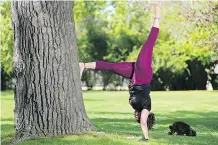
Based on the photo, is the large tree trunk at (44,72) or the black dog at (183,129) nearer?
the large tree trunk at (44,72)

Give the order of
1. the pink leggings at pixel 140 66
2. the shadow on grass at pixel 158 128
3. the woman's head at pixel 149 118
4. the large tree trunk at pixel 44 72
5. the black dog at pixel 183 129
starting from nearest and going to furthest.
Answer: the pink leggings at pixel 140 66 → the large tree trunk at pixel 44 72 → the woman's head at pixel 149 118 → the shadow on grass at pixel 158 128 → the black dog at pixel 183 129

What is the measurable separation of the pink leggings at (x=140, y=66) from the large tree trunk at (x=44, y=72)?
0.80 m

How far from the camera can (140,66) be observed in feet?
27.5

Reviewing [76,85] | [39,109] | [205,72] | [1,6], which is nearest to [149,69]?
[76,85]

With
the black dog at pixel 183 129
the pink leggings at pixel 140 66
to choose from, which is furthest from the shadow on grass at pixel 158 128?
the pink leggings at pixel 140 66

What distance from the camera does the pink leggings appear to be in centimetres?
837

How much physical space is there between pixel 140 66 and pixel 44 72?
164 cm

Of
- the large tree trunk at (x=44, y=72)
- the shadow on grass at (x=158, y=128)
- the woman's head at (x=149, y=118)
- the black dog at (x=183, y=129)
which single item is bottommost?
the shadow on grass at (x=158, y=128)

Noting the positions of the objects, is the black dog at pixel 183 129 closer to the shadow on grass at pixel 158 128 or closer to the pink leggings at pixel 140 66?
the shadow on grass at pixel 158 128

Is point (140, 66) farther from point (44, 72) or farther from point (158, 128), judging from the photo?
point (158, 128)

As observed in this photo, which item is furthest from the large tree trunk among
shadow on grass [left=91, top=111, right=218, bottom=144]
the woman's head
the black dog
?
the black dog

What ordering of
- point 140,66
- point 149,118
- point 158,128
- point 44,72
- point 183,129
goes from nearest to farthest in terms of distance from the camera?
point 140,66, point 44,72, point 149,118, point 183,129, point 158,128

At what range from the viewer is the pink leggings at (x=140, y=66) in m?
8.37

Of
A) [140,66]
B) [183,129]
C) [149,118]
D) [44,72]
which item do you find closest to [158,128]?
[183,129]
